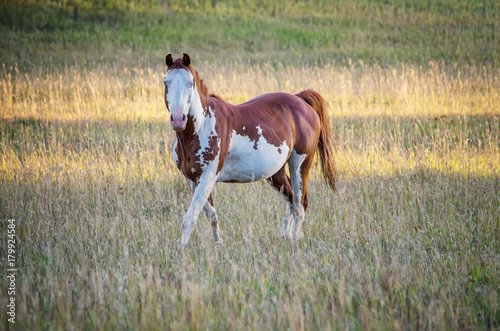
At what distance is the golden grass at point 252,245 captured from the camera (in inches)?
117

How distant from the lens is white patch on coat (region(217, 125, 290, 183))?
4113 mm

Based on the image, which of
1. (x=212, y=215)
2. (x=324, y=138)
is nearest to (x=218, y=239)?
(x=212, y=215)

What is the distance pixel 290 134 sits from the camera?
4422 mm

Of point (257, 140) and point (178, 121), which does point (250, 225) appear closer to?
point (257, 140)

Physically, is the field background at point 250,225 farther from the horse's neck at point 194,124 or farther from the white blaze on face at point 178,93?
the white blaze on face at point 178,93

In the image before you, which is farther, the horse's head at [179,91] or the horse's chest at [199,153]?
the horse's chest at [199,153]

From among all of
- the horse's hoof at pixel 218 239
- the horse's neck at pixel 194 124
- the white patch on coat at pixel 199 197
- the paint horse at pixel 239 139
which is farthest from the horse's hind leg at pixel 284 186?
the horse's neck at pixel 194 124

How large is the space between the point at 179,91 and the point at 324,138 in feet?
7.49

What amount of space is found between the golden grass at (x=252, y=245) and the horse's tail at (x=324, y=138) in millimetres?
328

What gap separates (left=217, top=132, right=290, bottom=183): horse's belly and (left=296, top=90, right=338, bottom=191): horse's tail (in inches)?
44.5

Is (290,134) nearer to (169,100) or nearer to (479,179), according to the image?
(169,100)

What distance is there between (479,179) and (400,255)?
2429 mm

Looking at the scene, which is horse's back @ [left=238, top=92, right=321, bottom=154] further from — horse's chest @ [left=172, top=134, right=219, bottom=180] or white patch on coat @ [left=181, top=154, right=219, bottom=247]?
white patch on coat @ [left=181, top=154, right=219, bottom=247]

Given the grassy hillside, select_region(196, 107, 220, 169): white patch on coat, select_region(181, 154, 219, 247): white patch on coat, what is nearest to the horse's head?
select_region(196, 107, 220, 169): white patch on coat
